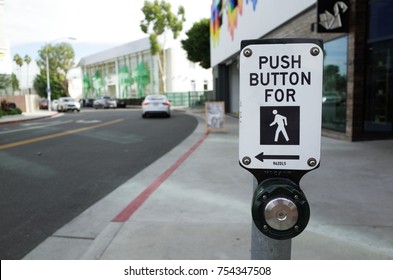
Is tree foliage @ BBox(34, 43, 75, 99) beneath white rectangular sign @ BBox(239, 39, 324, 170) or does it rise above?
above

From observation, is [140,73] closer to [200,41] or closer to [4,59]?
[200,41]

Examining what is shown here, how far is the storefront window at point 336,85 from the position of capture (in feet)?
32.6

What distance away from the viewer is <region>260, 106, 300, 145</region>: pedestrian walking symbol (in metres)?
1.33

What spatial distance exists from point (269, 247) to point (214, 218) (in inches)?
113

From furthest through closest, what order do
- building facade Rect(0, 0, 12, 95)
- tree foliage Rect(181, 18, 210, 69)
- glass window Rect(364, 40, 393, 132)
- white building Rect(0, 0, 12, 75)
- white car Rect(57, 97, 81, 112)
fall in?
white car Rect(57, 97, 81, 112) → tree foliage Rect(181, 18, 210, 69) → building facade Rect(0, 0, 12, 95) → white building Rect(0, 0, 12, 75) → glass window Rect(364, 40, 393, 132)

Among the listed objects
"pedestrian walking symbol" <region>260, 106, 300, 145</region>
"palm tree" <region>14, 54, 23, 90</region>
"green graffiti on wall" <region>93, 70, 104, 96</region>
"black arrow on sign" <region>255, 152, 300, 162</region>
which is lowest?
"black arrow on sign" <region>255, 152, 300, 162</region>

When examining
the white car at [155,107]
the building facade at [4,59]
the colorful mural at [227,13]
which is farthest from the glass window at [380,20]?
the building facade at [4,59]

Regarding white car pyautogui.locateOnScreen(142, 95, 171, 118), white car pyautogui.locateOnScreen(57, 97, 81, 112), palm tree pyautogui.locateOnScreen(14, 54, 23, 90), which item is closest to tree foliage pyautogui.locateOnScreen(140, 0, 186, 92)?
white car pyautogui.locateOnScreen(57, 97, 81, 112)

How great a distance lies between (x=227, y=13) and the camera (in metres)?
21.7

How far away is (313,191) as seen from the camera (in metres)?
5.23

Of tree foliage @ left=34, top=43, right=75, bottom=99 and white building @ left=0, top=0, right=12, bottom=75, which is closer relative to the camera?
white building @ left=0, top=0, right=12, bottom=75

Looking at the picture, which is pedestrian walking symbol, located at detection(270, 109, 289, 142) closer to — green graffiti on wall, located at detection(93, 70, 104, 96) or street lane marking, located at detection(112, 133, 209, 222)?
street lane marking, located at detection(112, 133, 209, 222)

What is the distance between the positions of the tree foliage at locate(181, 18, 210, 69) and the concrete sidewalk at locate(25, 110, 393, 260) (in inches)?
1167

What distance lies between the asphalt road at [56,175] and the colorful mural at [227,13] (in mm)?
8724
